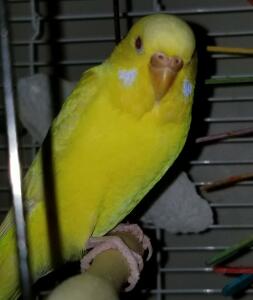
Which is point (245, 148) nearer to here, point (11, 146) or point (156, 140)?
point (156, 140)

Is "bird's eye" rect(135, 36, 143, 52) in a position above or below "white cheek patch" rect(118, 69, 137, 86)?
above

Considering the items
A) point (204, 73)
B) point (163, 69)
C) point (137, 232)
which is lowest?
point (137, 232)

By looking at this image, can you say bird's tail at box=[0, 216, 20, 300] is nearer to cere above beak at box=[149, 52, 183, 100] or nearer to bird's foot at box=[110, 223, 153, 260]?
bird's foot at box=[110, 223, 153, 260]

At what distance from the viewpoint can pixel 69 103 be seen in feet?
3.15

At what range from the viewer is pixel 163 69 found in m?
0.83

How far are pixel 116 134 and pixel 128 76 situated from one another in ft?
0.35

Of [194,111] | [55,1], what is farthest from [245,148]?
[55,1]

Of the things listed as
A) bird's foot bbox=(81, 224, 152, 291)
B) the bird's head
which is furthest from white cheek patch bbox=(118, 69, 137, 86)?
bird's foot bbox=(81, 224, 152, 291)

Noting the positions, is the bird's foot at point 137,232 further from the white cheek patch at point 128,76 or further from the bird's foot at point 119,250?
the white cheek patch at point 128,76

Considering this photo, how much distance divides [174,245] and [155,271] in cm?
9

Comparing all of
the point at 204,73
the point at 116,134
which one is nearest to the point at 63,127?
the point at 116,134

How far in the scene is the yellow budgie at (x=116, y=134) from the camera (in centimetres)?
86

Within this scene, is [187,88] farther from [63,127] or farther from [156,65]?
[63,127]

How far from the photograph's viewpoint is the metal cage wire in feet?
4.18
